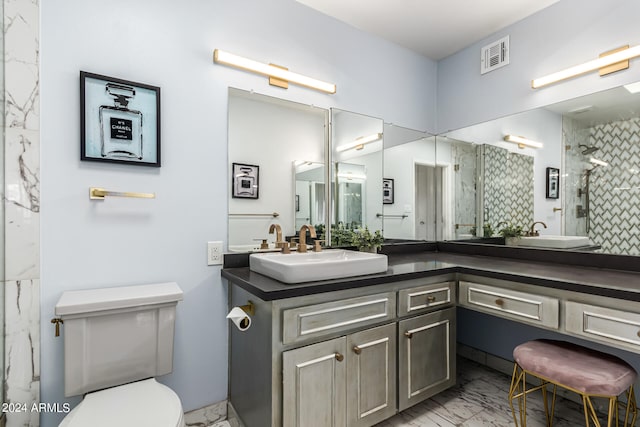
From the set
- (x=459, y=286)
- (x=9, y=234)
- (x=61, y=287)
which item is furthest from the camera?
(x=459, y=286)

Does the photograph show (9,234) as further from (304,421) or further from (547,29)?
(547,29)

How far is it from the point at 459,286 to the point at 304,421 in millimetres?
1170

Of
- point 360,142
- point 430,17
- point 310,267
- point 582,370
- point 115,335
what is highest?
point 430,17

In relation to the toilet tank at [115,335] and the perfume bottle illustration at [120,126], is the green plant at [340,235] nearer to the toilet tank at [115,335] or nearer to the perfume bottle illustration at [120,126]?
the toilet tank at [115,335]

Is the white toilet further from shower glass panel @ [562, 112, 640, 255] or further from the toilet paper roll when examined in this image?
shower glass panel @ [562, 112, 640, 255]

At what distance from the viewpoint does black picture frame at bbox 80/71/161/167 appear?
1515 mm

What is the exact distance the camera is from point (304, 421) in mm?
1420

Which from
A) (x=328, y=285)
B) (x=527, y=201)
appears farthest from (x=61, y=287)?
(x=527, y=201)

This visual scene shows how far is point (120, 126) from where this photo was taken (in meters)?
1.58

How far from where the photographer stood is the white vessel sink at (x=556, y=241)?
199 cm

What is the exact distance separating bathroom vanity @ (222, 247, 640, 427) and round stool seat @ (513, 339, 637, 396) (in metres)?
0.12

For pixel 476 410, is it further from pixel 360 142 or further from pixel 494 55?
pixel 494 55

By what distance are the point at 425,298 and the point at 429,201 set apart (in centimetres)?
118

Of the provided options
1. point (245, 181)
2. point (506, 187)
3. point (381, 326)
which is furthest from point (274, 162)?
point (506, 187)
